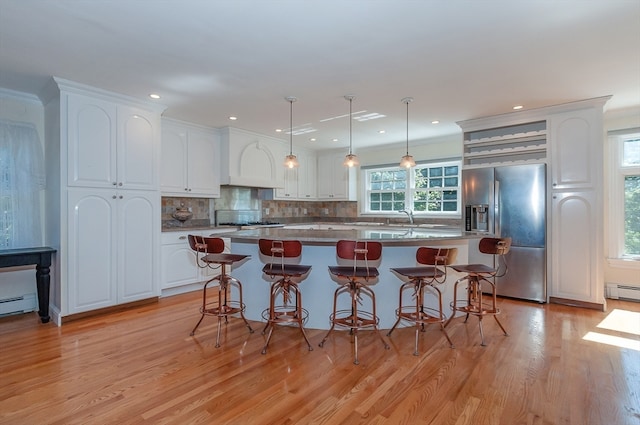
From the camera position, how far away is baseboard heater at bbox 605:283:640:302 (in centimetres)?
444

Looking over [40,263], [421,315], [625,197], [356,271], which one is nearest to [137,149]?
[40,263]

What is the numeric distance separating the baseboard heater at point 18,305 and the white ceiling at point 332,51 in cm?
226

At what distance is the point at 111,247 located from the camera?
384 centimetres

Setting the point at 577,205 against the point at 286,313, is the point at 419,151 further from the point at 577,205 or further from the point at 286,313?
the point at 286,313

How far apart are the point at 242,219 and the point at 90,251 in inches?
108

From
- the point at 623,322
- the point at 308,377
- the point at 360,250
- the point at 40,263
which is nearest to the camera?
the point at 308,377

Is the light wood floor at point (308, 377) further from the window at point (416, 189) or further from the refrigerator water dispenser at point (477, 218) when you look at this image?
the window at point (416, 189)

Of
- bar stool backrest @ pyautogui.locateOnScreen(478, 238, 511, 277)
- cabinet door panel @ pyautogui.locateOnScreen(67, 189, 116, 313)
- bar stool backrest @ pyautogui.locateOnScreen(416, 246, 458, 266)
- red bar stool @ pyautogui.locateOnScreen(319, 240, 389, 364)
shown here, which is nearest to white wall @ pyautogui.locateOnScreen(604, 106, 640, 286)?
bar stool backrest @ pyautogui.locateOnScreen(478, 238, 511, 277)

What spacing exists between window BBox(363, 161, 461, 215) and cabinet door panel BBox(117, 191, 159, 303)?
4.15 meters

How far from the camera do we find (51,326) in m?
3.46

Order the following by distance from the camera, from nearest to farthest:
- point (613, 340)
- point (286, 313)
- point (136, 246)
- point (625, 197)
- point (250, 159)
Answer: point (613, 340) → point (286, 313) → point (136, 246) → point (625, 197) → point (250, 159)

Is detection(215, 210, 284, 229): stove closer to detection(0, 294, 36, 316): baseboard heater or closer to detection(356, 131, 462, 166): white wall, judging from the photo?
detection(356, 131, 462, 166): white wall

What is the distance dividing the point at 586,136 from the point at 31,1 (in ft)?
17.4

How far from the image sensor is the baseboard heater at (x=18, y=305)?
3736mm
